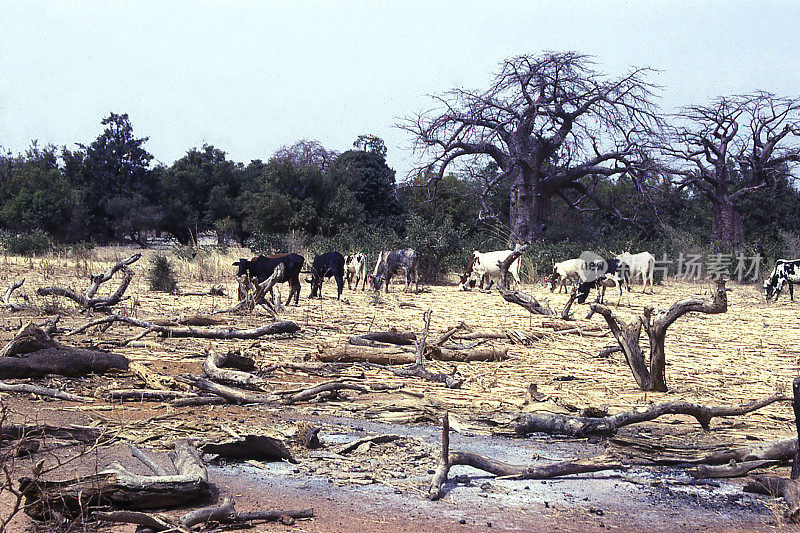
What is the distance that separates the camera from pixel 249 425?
5633 mm

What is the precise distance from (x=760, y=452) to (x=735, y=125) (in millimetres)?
35588

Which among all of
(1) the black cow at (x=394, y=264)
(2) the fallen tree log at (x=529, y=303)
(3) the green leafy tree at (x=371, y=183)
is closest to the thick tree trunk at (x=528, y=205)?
(3) the green leafy tree at (x=371, y=183)

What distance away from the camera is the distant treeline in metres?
27.3

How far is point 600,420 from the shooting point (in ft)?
18.1

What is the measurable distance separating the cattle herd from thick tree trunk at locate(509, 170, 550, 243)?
25.2 ft

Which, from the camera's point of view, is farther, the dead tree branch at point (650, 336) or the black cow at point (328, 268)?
the black cow at point (328, 268)

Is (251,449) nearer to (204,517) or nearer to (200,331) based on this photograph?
(204,517)

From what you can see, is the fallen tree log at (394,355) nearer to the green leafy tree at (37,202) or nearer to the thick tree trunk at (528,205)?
the thick tree trunk at (528,205)

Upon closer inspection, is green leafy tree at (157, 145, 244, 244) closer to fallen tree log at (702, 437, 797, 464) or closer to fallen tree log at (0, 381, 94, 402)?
fallen tree log at (0, 381, 94, 402)

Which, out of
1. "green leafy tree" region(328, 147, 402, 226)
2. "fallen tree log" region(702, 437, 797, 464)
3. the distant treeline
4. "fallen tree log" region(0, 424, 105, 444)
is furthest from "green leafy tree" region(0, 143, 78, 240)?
"fallen tree log" region(702, 437, 797, 464)

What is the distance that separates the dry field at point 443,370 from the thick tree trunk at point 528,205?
1285cm

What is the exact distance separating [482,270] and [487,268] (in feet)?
0.56

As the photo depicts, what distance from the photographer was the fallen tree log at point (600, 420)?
17.8 ft

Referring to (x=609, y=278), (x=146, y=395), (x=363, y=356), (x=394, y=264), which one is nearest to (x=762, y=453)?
(x=363, y=356)
